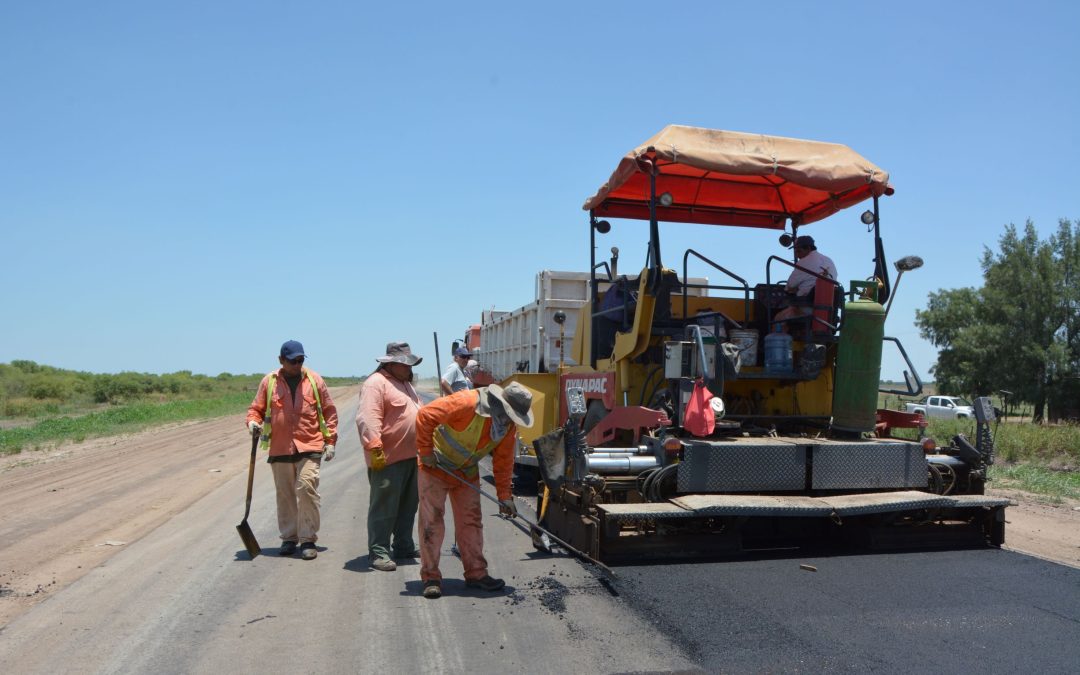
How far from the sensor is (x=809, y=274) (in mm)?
6730

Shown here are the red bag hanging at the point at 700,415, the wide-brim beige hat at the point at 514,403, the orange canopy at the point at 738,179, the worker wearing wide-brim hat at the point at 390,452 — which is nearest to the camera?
the wide-brim beige hat at the point at 514,403

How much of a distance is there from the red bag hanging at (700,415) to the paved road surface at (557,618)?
0.93 m

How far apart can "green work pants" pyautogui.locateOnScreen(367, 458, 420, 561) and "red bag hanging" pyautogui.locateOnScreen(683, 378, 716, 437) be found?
2013 millimetres

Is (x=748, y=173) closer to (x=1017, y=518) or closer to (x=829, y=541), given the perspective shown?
(x=829, y=541)

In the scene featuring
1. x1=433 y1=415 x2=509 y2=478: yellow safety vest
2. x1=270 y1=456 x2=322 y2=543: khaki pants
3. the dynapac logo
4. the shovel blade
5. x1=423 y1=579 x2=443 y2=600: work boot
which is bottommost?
x1=423 y1=579 x2=443 y2=600: work boot

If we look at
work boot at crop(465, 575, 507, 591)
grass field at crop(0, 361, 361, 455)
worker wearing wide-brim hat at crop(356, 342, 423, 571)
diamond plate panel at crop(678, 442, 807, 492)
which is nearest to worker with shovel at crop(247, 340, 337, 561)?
worker wearing wide-brim hat at crop(356, 342, 423, 571)

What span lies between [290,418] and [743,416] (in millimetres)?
Result: 3554

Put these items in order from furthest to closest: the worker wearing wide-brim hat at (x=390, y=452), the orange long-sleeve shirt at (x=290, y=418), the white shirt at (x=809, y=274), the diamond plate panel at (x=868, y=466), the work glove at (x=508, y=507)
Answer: the white shirt at (x=809, y=274), the orange long-sleeve shirt at (x=290, y=418), the diamond plate panel at (x=868, y=466), the worker wearing wide-brim hat at (x=390, y=452), the work glove at (x=508, y=507)

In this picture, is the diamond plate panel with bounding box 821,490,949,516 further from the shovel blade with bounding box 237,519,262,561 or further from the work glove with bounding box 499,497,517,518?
the shovel blade with bounding box 237,519,262,561

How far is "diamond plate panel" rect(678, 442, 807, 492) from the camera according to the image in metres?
5.64

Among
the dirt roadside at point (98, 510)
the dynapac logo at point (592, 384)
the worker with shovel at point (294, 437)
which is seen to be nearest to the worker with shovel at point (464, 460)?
the worker with shovel at point (294, 437)

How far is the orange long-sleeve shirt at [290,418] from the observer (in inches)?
240

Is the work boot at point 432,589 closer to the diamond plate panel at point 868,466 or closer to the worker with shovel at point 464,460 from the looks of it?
the worker with shovel at point 464,460

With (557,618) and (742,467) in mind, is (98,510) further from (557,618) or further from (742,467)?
(742,467)
